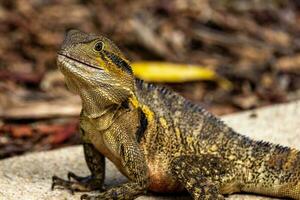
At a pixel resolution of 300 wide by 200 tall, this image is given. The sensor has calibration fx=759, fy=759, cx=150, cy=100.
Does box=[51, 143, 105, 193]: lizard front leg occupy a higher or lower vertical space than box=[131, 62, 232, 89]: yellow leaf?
lower

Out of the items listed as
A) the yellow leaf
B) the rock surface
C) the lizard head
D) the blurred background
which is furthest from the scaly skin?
the yellow leaf

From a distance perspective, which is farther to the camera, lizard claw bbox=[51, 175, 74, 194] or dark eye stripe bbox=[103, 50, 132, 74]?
lizard claw bbox=[51, 175, 74, 194]

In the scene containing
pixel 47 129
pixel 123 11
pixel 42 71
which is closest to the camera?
pixel 47 129

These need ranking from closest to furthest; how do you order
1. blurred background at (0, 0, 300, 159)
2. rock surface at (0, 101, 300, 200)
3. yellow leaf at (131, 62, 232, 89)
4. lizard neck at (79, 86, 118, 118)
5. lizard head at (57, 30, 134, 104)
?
lizard head at (57, 30, 134, 104)
lizard neck at (79, 86, 118, 118)
rock surface at (0, 101, 300, 200)
blurred background at (0, 0, 300, 159)
yellow leaf at (131, 62, 232, 89)

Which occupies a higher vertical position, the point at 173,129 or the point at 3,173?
the point at 173,129

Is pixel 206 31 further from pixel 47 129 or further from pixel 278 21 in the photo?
pixel 47 129

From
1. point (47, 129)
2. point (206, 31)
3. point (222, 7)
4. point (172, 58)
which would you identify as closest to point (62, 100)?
point (47, 129)

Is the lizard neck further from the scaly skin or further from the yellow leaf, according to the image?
the yellow leaf
